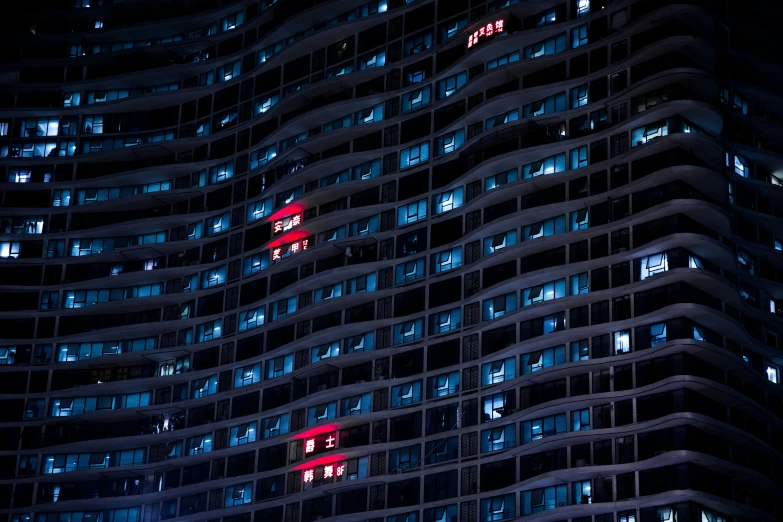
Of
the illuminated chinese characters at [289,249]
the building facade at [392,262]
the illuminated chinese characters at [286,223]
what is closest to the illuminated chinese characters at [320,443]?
the building facade at [392,262]

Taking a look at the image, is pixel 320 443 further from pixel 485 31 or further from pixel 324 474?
pixel 485 31

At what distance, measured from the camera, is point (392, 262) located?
147000mm

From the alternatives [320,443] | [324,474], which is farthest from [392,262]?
[324,474]

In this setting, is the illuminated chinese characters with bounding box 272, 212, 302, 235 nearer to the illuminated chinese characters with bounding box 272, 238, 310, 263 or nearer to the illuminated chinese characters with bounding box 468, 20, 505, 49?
the illuminated chinese characters with bounding box 272, 238, 310, 263

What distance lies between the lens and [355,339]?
148m

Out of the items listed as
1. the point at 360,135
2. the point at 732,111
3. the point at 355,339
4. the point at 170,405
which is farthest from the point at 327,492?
the point at 732,111

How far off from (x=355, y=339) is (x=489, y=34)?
30.4m

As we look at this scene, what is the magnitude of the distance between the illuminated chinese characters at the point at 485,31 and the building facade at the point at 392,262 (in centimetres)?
24

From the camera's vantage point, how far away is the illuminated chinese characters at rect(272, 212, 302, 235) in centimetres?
15800

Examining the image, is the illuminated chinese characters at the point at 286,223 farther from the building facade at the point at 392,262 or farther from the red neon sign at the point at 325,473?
the red neon sign at the point at 325,473

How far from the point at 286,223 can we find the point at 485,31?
92.3ft

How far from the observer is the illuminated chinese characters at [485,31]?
480 feet

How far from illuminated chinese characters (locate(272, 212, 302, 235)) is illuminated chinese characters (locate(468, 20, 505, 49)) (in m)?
24.5

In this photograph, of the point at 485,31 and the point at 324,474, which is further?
the point at 485,31
